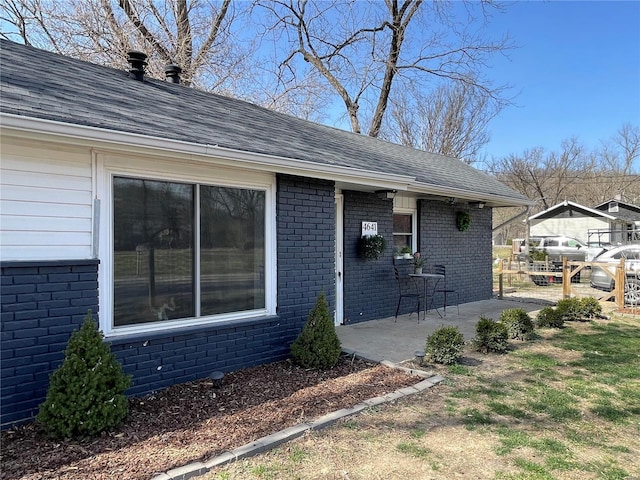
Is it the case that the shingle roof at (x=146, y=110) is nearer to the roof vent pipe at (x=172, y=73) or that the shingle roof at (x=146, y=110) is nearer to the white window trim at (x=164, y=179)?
the white window trim at (x=164, y=179)

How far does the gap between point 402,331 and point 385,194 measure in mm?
2486

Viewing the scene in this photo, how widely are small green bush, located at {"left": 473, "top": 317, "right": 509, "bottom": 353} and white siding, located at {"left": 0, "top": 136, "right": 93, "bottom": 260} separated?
193 inches

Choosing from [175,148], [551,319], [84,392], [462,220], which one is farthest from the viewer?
[462,220]

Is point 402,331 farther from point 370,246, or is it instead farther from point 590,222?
point 590,222

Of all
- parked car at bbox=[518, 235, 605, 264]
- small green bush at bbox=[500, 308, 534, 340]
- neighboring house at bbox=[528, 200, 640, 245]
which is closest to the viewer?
small green bush at bbox=[500, 308, 534, 340]

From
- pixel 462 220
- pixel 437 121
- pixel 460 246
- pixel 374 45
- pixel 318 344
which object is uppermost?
pixel 374 45

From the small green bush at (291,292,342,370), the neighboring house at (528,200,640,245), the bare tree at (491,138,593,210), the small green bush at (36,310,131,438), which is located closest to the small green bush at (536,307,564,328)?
the small green bush at (291,292,342,370)

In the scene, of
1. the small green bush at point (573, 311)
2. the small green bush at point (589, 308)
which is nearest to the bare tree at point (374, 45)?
the small green bush at point (589, 308)

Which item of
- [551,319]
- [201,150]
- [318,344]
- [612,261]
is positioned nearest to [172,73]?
[201,150]

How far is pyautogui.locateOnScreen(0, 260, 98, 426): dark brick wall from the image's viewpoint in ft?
10.8

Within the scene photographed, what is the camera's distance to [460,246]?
9.91m

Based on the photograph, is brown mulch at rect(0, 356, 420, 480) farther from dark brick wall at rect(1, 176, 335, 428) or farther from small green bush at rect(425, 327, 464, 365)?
small green bush at rect(425, 327, 464, 365)

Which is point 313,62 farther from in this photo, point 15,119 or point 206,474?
point 206,474

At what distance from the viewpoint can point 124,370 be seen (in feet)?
12.8
